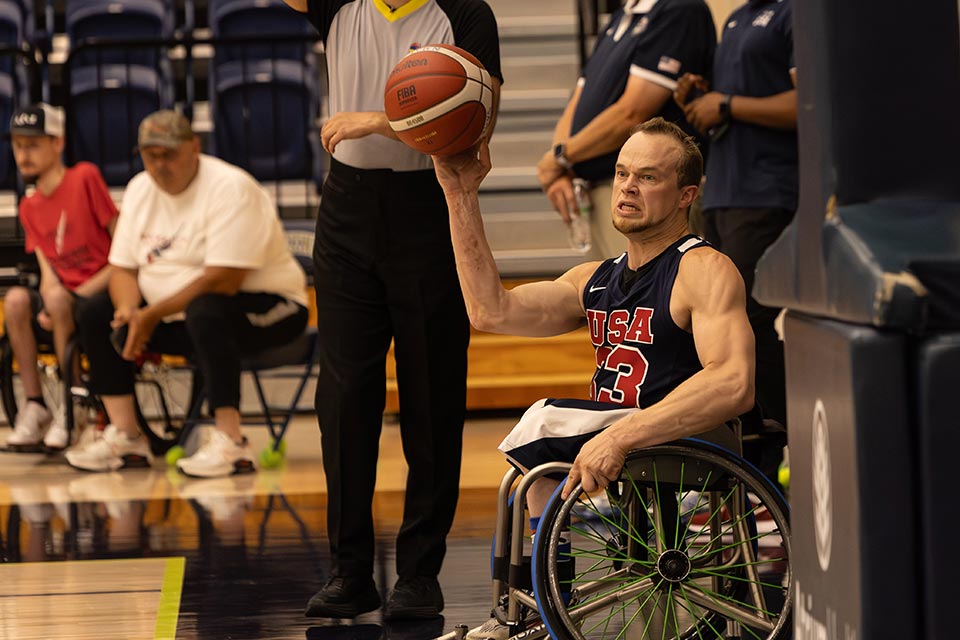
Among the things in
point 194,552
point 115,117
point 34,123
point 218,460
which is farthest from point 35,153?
point 194,552

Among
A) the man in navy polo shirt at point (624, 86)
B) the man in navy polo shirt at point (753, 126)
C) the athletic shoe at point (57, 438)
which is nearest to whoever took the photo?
the man in navy polo shirt at point (753, 126)

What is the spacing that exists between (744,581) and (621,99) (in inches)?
71.1

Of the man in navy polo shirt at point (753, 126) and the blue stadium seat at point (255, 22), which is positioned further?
the blue stadium seat at point (255, 22)

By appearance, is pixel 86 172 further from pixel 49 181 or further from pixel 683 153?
pixel 683 153

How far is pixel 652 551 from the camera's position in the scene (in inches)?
96.3

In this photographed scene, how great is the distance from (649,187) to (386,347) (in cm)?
87

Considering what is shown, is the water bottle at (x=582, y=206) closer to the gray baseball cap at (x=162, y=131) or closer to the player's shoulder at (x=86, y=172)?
the gray baseball cap at (x=162, y=131)

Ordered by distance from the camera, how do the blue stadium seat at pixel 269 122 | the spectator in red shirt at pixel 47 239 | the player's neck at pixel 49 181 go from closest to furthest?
the spectator in red shirt at pixel 47 239
the player's neck at pixel 49 181
the blue stadium seat at pixel 269 122

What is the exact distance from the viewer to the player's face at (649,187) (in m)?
2.69

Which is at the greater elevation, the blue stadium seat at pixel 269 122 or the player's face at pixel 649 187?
the blue stadium seat at pixel 269 122

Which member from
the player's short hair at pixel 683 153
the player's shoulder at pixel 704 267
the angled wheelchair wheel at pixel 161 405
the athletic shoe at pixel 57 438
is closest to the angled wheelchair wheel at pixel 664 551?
the player's shoulder at pixel 704 267

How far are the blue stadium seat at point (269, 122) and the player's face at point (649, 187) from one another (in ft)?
17.4

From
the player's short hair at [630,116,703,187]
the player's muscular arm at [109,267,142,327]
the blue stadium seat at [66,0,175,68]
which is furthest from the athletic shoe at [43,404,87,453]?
the player's short hair at [630,116,703,187]

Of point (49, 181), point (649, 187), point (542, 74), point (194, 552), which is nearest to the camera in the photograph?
point (649, 187)
